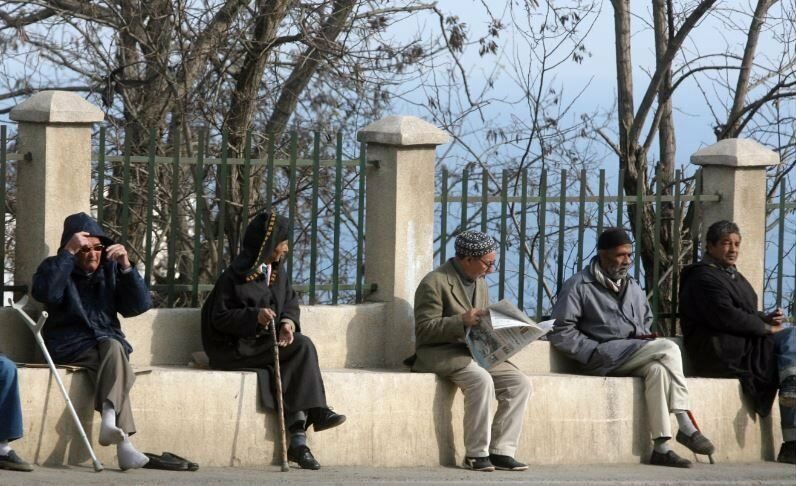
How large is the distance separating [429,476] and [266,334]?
1.25 m

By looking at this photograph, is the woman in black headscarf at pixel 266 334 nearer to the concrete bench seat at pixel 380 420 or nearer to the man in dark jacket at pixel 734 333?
the concrete bench seat at pixel 380 420

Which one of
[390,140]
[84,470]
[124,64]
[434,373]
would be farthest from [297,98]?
[84,470]

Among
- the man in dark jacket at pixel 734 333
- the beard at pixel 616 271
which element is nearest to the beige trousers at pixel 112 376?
the beard at pixel 616 271

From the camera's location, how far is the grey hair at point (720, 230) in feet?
33.5

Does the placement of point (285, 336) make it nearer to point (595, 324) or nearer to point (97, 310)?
point (97, 310)

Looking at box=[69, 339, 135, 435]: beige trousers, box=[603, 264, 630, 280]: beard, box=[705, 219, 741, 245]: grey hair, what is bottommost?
box=[69, 339, 135, 435]: beige trousers

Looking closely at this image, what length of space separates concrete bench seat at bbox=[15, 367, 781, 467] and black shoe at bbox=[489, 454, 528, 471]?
0.29 meters

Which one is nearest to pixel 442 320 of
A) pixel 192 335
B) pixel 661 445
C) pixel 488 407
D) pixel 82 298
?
pixel 488 407

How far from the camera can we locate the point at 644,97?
14.8 meters

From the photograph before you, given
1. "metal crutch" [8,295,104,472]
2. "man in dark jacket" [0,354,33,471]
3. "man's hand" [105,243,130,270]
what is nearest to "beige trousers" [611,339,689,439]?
"man's hand" [105,243,130,270]

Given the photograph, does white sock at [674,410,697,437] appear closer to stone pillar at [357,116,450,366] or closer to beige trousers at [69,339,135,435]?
stone pillar at [357,116,450,366]

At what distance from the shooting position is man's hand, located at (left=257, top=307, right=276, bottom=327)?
8.56 m

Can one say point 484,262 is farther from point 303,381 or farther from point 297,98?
point 297,98

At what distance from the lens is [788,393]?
9.97 m
